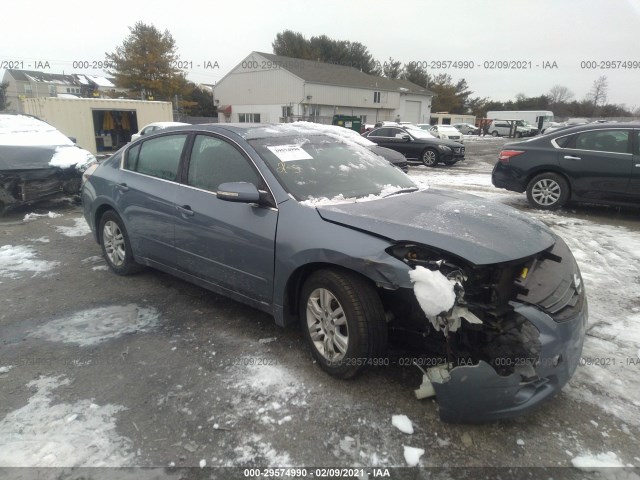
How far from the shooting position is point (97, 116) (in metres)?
19.4

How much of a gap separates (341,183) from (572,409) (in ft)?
6.92

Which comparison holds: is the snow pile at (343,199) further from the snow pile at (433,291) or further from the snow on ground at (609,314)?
the snow pile at (433,291)

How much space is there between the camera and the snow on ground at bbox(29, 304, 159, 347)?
347 cm

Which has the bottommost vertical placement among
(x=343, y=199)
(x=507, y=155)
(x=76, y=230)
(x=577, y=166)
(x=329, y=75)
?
(x=76, y=230)

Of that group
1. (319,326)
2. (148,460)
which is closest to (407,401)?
(319,326)

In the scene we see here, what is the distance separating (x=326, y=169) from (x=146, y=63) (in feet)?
121

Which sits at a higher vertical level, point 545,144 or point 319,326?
point 545,144

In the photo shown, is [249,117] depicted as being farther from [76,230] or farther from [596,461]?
[596,461]

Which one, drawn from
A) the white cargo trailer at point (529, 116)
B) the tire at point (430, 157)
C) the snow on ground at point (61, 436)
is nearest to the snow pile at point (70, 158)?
the snow on ground at point (61, 436)

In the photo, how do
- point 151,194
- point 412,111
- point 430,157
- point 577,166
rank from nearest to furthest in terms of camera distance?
point 151,194 < point 577,166 < point 430,157 < point 412,111

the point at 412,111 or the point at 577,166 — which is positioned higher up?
the point at 412,111

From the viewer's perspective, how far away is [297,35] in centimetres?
5966

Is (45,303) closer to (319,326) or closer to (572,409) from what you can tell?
(319,326)

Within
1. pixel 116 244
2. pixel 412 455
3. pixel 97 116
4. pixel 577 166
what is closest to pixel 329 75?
pixel 97 116
